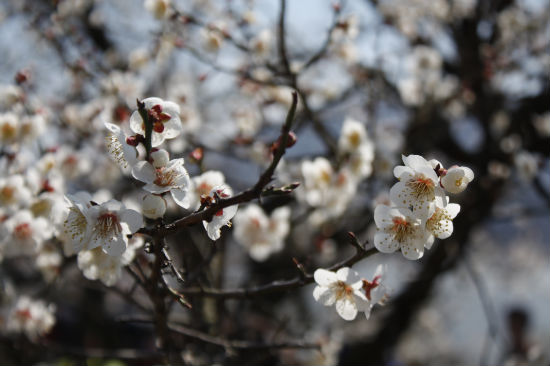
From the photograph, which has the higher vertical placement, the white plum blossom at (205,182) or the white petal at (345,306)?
the white plum blossom at (205,182)

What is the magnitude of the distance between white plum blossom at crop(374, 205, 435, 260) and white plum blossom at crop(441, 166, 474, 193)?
92 millimetres

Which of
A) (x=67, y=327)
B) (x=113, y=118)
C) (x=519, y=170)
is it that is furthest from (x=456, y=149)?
(x=67, y=327)

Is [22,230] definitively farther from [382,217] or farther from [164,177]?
[382,217]

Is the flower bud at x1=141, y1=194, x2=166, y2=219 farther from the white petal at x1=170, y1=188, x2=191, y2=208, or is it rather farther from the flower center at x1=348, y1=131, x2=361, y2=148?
the flower center at x1=348, y1=131, x2=361, y2=148

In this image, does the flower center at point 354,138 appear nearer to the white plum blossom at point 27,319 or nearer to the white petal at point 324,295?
the white petal at point 324,295

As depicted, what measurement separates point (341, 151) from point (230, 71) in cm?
68

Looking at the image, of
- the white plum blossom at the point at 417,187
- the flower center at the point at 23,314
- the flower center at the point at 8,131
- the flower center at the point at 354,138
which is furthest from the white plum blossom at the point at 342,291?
the flower center at the point at 23,314

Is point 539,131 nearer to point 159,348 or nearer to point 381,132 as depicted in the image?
point 381,132

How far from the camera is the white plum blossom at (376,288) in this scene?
1005 millimetres

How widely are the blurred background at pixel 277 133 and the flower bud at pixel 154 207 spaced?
313mm

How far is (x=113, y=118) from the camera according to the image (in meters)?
2.37

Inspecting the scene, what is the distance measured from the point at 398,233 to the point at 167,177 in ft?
1.63

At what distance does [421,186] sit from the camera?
875mm

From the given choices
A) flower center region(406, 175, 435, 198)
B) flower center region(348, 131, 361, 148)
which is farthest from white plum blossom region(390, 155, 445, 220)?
flower center region(348, 131, 361, 148)
